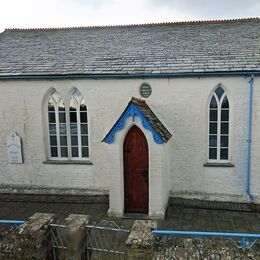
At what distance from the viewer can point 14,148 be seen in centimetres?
1125

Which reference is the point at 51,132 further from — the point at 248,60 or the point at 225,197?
the point at 248,60

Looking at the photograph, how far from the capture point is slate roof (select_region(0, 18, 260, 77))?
10.1 m

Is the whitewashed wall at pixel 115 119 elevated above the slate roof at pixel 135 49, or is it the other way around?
the slate roof at pixel 135 49

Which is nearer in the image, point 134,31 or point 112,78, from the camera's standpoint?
point 112,78

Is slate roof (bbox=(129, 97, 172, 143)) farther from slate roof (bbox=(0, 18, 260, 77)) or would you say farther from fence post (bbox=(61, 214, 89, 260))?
fence post (bbox=(61, 214, 89, 260))

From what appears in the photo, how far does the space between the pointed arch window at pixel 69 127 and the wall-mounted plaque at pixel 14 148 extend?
4.27ft

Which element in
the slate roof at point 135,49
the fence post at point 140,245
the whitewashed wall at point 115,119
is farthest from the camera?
the slate roof at point 135,49

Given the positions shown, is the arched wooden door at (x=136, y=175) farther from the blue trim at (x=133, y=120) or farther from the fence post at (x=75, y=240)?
the fence post at (x=75, y=240)

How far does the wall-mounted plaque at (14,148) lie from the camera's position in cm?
1116

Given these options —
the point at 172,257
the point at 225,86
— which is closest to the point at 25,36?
the point at 225,86

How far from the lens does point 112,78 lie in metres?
10.3

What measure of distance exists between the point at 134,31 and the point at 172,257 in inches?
484

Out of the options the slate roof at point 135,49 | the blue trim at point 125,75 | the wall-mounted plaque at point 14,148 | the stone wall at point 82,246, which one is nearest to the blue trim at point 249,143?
the blue trim at point 125,75

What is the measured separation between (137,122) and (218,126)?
3335 millimetres
